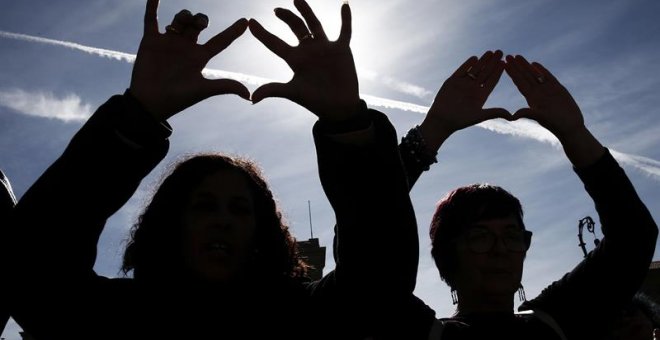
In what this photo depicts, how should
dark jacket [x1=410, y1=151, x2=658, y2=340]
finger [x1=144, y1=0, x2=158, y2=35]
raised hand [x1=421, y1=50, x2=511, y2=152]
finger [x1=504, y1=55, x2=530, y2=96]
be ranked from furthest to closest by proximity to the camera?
finger [x1=504, y1=55, x2=530, y2=96] → dark jacket [x1=410, y1=151, x2=658, y2=340] → raised hand [x1=421, y1=50, x2=511, y2=152] → finger [x1=144, y1=0, x2=158, y2=35]

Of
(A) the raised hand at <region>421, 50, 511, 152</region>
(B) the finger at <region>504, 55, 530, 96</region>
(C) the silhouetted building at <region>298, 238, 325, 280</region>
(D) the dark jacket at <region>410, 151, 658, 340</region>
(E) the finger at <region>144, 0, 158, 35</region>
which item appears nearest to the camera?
(E) the finger at <region>144, 0, 158, 35</region>

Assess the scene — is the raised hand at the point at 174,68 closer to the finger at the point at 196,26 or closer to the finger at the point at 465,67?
the finger at the point at 196,26

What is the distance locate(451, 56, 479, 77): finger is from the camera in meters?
2.94

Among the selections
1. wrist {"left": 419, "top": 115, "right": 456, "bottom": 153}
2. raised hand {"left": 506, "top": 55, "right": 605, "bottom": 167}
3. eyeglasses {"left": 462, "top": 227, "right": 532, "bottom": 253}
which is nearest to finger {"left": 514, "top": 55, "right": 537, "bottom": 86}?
raised hand {"left": 506, "top": 55, "right": 605, "bottom": 167}

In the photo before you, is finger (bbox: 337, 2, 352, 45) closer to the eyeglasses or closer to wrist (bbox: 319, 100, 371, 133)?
wrist (bbox: 319, 100, 371, 133)

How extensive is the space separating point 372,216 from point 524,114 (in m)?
1.33

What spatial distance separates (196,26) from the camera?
6.46 ft

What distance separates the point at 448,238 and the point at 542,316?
618 millimetres

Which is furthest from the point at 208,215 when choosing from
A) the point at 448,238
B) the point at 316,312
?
the point at 448,238

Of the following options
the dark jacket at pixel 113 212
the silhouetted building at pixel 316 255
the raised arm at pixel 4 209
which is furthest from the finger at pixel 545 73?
the silhouetted building at pixel 316 255

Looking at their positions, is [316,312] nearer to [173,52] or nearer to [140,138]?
[140,138]

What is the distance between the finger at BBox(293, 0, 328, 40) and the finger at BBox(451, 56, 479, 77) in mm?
1169

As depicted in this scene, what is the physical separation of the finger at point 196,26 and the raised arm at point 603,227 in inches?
64.6

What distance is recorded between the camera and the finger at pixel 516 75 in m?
3.04
